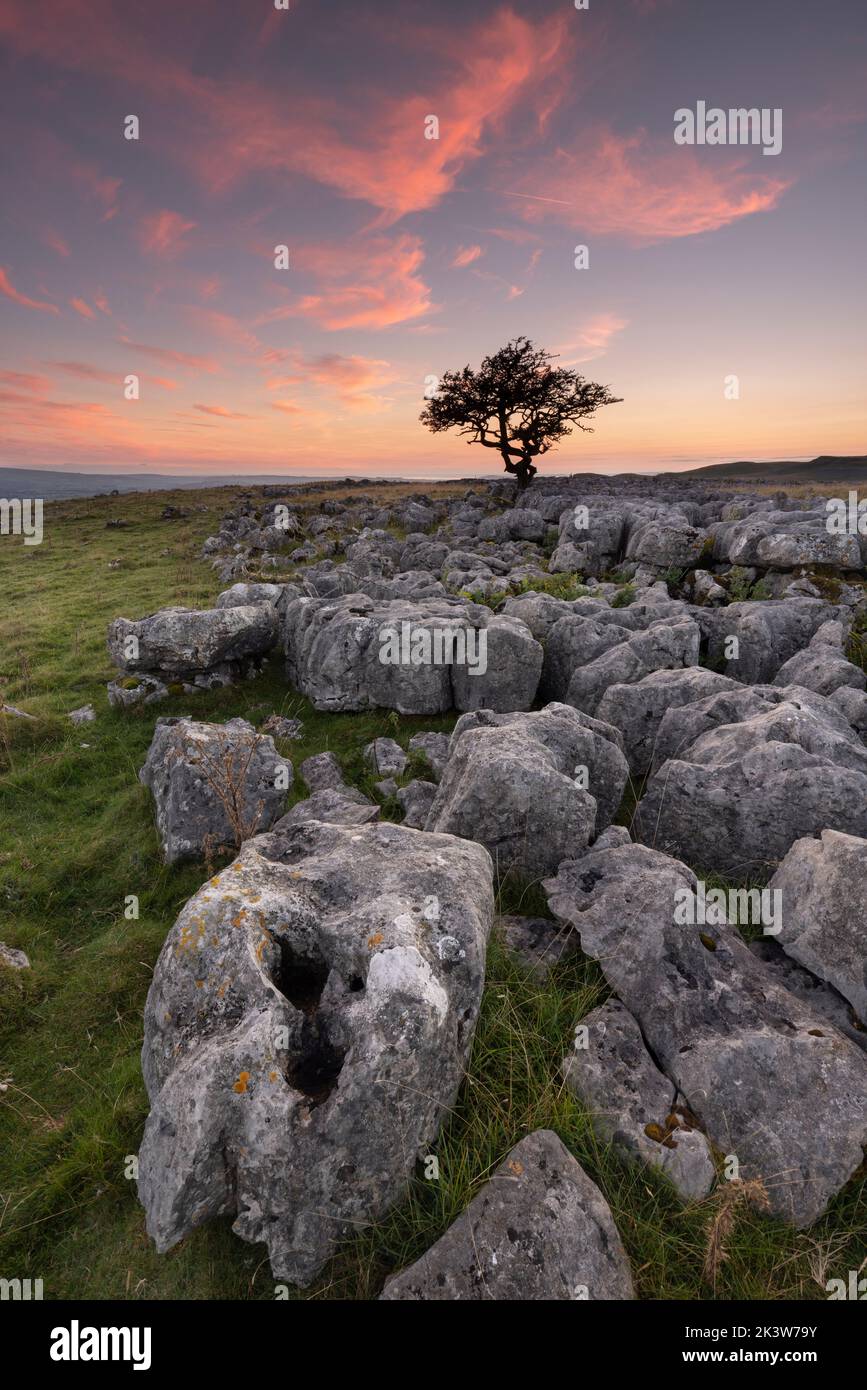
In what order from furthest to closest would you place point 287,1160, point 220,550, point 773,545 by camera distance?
1. point 220,550
2. point 773,545
3. point 287,1160

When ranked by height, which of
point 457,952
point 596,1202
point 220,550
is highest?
point 220,550

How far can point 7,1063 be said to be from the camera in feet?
20.0

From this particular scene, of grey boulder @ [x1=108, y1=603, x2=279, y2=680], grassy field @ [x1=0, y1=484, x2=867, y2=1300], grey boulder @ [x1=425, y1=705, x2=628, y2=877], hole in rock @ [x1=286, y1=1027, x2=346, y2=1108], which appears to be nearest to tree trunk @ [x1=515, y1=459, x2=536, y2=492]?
grey boulder @ [x1=108, y1=603, x2=279, y2=680]

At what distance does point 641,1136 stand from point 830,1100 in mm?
1399

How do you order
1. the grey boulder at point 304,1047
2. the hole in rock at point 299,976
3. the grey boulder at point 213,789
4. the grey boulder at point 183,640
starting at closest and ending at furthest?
the grey boulder at point 304,1047 < the hole in rock at point 299,976 < the grey boulder at point 213,789 < the grey boulder at point 183,640

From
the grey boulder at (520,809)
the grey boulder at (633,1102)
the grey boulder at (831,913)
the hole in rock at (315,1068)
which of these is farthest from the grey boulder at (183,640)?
the grey boulder at (831,913)

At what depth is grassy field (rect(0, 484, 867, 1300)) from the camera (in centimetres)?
383

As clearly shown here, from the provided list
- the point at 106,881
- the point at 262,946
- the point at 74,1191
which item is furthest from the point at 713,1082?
the point at 106,881

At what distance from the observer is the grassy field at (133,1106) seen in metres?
3.83

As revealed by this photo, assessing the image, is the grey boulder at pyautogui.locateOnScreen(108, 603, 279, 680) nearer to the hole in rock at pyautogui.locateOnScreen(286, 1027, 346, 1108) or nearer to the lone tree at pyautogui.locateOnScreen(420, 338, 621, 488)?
the hole in rock at pyautogui.locateOnScreen(286, 1027, 346, 1108)

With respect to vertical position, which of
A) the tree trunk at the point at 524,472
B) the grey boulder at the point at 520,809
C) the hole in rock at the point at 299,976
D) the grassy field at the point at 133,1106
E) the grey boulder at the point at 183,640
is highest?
the tree trunk at the point at 524,472

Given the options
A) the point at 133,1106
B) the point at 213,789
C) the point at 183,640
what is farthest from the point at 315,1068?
the point at 183,640

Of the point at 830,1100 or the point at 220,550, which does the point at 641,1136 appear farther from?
the point at 220,550

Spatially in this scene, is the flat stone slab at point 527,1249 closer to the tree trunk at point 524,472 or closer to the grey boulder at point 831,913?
the grey boulder at point 831,913
